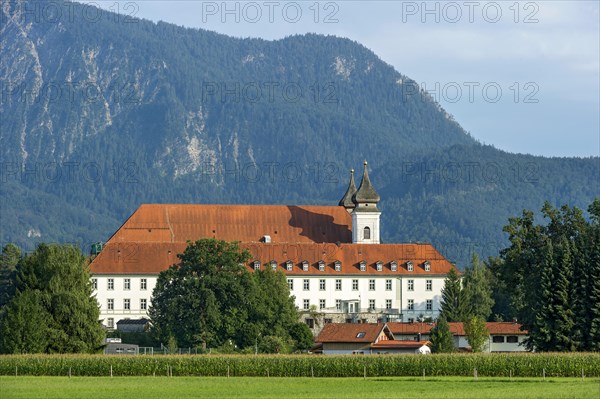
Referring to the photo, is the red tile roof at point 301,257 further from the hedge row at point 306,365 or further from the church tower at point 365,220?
the hedge row at point 306,365

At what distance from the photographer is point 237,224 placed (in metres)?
170

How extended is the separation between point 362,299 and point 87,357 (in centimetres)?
6499

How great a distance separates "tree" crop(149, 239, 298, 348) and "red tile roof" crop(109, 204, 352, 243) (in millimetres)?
36062

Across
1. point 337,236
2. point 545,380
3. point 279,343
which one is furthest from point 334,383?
point 337,236

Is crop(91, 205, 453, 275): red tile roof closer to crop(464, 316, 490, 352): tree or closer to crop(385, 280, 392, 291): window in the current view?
crop(385, 280, 392, 291): window

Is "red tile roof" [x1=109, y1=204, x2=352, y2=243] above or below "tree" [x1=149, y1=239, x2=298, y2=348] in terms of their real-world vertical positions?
above

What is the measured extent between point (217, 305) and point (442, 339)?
60.5 feet

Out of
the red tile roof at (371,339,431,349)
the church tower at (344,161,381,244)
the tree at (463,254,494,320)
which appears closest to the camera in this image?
the red tile roof at (371,339,431,349)

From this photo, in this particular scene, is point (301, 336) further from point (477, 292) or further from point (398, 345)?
point (477, 292)

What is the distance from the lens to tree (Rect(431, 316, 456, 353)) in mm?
114375

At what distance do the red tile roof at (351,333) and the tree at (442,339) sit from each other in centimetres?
503

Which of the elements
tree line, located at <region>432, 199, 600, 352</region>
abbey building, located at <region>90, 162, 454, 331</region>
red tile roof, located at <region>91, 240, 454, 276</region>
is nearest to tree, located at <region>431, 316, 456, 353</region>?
tree line, located at <region>432, 199, 600, 352</region>

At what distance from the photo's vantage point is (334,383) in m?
81.2

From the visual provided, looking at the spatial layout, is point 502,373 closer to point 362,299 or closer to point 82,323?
point 82,323
